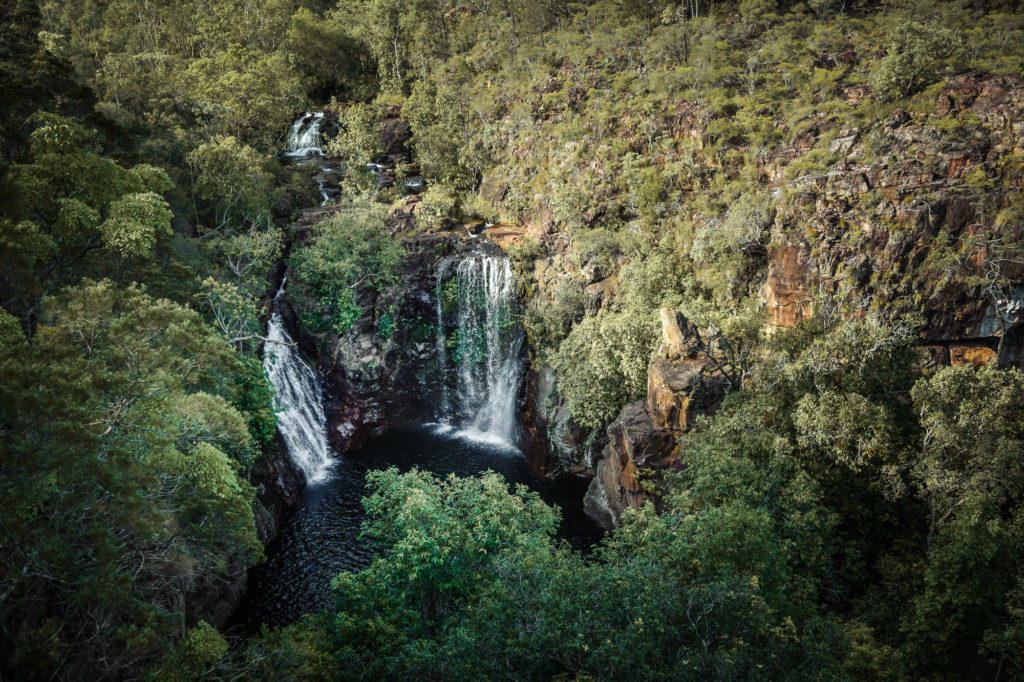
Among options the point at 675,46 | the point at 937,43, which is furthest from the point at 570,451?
the point at 675,46

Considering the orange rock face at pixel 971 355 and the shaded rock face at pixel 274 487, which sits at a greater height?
the orange rock face at pixel 971 355

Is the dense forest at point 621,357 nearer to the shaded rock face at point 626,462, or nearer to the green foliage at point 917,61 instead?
the green foliage at point 917,61

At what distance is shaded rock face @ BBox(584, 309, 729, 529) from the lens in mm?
22453

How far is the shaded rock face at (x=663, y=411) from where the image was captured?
22.5 m

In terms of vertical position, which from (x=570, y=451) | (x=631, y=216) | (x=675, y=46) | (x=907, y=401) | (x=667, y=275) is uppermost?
(x=675, y=46)

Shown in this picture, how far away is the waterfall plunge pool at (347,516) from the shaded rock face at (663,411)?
354cm

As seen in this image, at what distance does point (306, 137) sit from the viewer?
4878cm

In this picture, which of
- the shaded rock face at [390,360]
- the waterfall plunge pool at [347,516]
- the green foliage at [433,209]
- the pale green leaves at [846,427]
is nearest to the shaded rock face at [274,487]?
the waterfall plunge pool at [347,516]

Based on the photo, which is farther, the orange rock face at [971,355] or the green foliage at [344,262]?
the green foliage at [344,262]

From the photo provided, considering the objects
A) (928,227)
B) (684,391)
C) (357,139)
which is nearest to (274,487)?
(684,391)

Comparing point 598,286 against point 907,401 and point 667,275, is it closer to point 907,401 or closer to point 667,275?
point 667,275

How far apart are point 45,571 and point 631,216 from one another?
2980cm

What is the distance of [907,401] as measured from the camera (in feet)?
59.5

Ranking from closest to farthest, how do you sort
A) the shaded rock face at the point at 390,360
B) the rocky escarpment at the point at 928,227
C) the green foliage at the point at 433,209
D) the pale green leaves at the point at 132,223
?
the pale green leaves at the point at 132,223, the rocky escarpment at the point at 928,227, the shaded rock face at the point at 390,360, the green foliage at the point at 433,209
